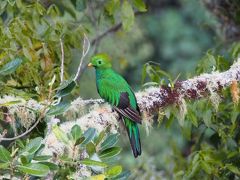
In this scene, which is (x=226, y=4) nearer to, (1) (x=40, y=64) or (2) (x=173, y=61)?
(1) (x=40, y=64)

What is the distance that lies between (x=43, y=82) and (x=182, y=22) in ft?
31.0

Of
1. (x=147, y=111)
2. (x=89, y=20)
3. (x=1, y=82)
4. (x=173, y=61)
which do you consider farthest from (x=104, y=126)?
(x=173, y=61)

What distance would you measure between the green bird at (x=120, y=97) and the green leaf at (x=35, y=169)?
107 centimetres

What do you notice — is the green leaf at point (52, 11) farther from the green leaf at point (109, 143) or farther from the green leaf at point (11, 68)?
the green leaf at point (109, 143)

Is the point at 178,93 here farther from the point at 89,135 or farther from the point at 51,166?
the point at 51,166

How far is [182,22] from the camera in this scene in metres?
13.3

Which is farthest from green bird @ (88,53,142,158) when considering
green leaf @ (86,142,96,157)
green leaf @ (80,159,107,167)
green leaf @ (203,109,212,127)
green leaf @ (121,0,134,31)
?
green leaf @ (80,159,107,167)

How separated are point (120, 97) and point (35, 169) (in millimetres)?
1309

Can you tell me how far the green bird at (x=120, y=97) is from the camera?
12.4 feet

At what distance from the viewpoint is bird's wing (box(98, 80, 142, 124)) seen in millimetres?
3762

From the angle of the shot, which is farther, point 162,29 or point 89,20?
point 162,29

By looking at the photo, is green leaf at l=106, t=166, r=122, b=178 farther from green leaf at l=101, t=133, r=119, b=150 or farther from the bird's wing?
the bird's wing

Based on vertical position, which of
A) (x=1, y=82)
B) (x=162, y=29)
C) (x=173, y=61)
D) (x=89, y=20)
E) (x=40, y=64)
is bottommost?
(x=1, y=82)

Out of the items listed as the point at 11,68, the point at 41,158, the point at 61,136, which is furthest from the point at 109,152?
the point at 11,68
